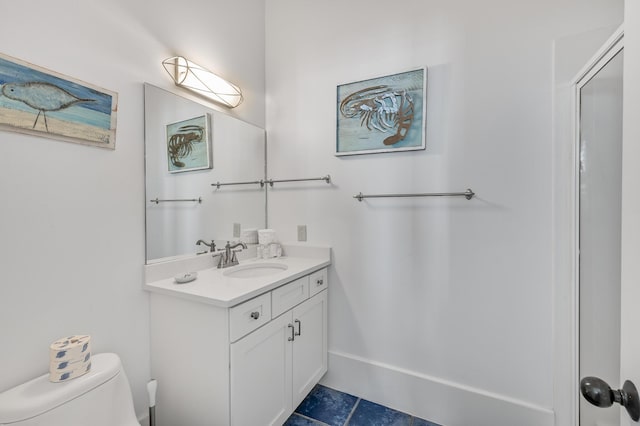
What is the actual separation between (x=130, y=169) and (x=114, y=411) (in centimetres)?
102

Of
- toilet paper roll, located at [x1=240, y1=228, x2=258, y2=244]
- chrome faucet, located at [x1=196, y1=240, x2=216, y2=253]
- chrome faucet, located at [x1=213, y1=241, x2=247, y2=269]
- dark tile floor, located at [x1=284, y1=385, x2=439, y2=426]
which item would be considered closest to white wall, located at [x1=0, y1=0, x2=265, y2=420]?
chrome faucet, located at [x1=196, y1=240, x2=216, y2=253]

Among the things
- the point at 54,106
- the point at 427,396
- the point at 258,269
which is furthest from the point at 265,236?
the point at 427,396

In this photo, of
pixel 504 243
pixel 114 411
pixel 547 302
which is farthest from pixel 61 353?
pixel 547 302

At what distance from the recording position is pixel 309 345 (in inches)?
67.6

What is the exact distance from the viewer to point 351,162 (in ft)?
6.10

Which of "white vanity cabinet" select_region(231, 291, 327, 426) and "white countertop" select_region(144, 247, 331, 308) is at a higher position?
"white countertop" select_region(144, 247, 331, 308)

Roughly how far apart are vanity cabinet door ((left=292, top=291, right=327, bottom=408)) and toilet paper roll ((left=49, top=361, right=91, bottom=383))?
904 millimetres

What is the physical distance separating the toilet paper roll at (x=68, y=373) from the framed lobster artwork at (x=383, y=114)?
1621 mm

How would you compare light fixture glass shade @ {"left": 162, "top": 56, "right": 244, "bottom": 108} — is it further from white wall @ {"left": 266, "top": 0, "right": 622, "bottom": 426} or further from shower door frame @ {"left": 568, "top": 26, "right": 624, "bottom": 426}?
shower door frame @ {"left": 568, "top": 26, "right": 624, "bottom": 426}

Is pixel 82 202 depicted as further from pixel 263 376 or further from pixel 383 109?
pixel 383 109

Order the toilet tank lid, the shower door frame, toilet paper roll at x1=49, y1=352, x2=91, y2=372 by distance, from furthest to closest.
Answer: the shower door frame, toilet paper roll at x1=49, y1=352, x2=91, y2=372, the toilet tank lid

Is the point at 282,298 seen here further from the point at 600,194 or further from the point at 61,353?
the point at 600,194

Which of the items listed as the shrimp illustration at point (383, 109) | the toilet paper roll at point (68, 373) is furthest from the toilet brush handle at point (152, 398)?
the shrimp illustration at point (383, 109)

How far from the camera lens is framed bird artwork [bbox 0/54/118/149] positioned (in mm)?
965
